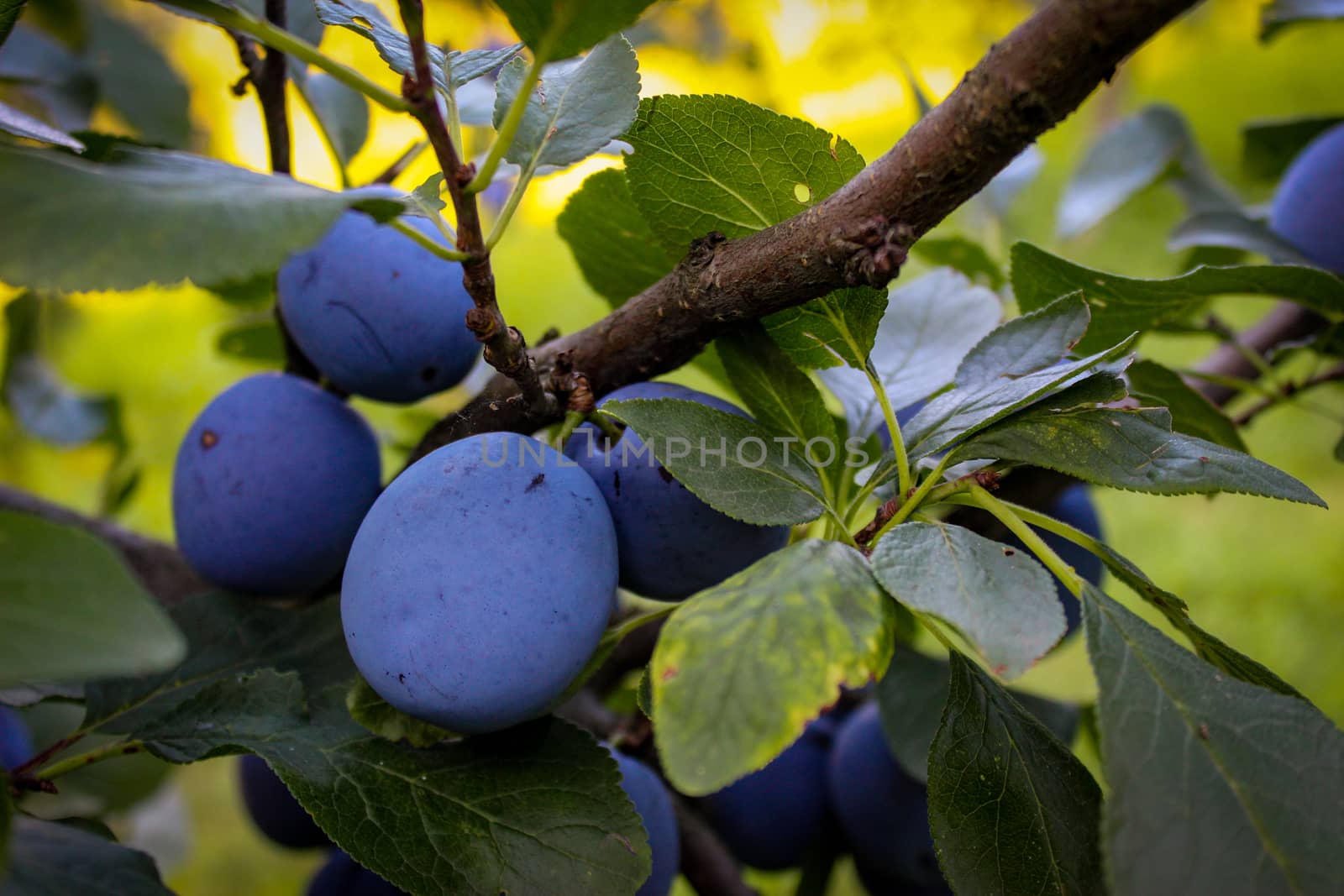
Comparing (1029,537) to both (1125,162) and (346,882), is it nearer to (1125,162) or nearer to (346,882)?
(346,882)

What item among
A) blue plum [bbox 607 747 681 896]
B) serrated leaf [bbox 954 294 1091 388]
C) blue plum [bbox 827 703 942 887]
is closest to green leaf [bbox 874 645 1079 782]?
blue plum [bbox 827 703 942 887]

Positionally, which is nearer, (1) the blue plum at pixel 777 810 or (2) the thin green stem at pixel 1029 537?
(2) the thin green stem at pixel 1029 537

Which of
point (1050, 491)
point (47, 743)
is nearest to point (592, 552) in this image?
point (1050, 491)

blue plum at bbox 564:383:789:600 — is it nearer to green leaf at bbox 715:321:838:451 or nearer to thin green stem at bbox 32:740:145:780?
green leaf at bbox 715:321:838:451

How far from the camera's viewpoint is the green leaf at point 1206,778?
0.36m

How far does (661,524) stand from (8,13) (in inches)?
15.5

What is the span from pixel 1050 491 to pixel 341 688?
52 centimetres

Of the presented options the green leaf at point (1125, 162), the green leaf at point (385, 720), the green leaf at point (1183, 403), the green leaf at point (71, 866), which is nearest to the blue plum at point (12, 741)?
the green leaf at point (71, 866)

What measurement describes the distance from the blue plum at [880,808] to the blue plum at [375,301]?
1.58 ft

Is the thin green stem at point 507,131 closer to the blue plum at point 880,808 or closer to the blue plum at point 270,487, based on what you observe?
the blue plum at point 270,487

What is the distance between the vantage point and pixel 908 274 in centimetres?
150

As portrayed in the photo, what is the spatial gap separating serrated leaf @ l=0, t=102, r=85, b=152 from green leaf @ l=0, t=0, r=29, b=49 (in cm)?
4

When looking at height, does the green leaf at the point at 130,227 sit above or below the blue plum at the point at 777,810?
above

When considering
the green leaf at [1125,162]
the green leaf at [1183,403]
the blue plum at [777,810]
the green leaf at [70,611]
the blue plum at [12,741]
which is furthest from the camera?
the green leaf at [1125,162]
